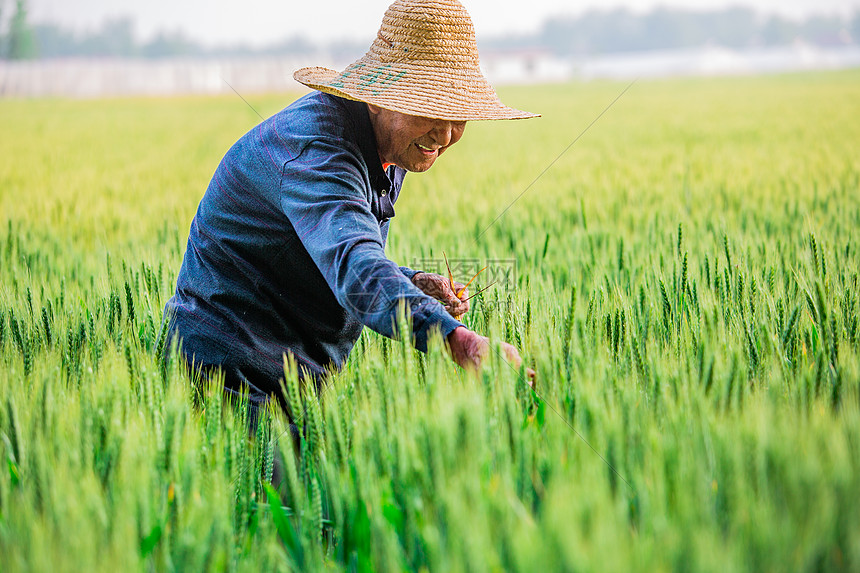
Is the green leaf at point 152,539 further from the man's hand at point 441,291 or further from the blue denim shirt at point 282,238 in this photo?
the man's hand at point 441,291

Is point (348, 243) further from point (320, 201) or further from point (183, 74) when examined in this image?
point (183, 74)

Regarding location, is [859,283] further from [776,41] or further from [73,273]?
[776,41]

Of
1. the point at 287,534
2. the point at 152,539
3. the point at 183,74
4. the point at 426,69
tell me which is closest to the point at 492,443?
the point at 287,534

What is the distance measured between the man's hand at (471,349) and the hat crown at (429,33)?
2.30ft

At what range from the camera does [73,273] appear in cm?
298

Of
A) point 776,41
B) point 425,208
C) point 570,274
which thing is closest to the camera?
point 570,274

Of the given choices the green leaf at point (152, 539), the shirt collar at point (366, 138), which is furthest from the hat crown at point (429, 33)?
the green leaf at point (152, 539)

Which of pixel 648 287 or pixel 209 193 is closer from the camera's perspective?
pixel 209 193

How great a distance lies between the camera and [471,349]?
4.28 feet

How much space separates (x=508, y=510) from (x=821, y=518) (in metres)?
0.34

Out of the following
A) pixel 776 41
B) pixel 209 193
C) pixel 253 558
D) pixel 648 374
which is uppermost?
pixel 776 41

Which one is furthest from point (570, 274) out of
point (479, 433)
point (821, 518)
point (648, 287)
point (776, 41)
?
point (776, 41)

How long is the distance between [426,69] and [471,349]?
0.71 meters

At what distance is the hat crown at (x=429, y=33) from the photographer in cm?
167
